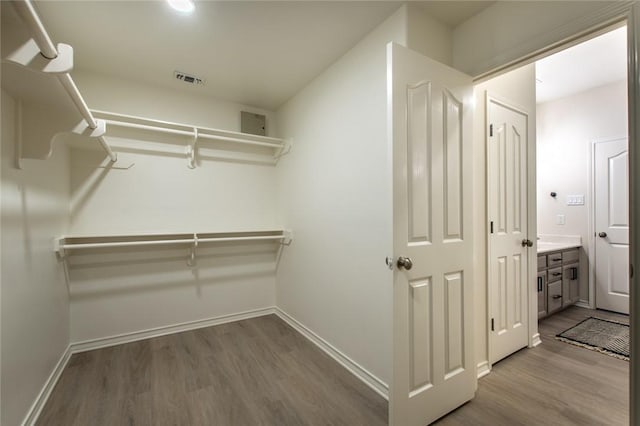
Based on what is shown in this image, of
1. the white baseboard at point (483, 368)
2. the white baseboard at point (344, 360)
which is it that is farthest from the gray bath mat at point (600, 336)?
the white baseboard at point (344, 360)

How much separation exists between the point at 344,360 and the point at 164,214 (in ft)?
7.19

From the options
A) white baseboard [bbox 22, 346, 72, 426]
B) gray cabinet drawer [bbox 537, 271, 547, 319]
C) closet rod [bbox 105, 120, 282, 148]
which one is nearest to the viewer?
white baseboard [bbox 22, 346, 72, 426]

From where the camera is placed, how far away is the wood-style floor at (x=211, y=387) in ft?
5.49

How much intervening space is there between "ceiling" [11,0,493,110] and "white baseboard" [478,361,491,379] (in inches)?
95.7

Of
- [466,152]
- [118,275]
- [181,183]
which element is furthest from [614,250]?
[118,275]

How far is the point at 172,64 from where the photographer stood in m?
2.39

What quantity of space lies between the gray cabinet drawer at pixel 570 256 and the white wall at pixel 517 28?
9.54ft

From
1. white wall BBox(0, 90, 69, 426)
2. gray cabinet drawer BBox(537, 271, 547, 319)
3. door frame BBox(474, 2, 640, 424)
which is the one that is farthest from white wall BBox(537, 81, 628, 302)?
white wall BBox(0, 90, 69, 426)

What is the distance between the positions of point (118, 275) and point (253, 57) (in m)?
2.33

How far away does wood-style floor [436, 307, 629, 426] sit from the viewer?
65.1 inches

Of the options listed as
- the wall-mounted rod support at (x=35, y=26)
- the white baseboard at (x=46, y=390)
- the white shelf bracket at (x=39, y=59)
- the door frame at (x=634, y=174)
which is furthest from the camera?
the white baseboard at (x=46, y=390)

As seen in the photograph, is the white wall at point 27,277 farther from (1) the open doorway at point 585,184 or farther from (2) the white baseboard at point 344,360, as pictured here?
(1) the open doorway at point 585,184

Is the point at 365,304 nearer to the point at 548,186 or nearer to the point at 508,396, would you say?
the point at 508,396

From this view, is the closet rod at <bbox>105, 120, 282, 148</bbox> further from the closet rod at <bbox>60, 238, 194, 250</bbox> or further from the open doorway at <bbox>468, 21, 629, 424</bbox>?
the open doorway at <bbox>468, 21, 629, 424</bbox>
